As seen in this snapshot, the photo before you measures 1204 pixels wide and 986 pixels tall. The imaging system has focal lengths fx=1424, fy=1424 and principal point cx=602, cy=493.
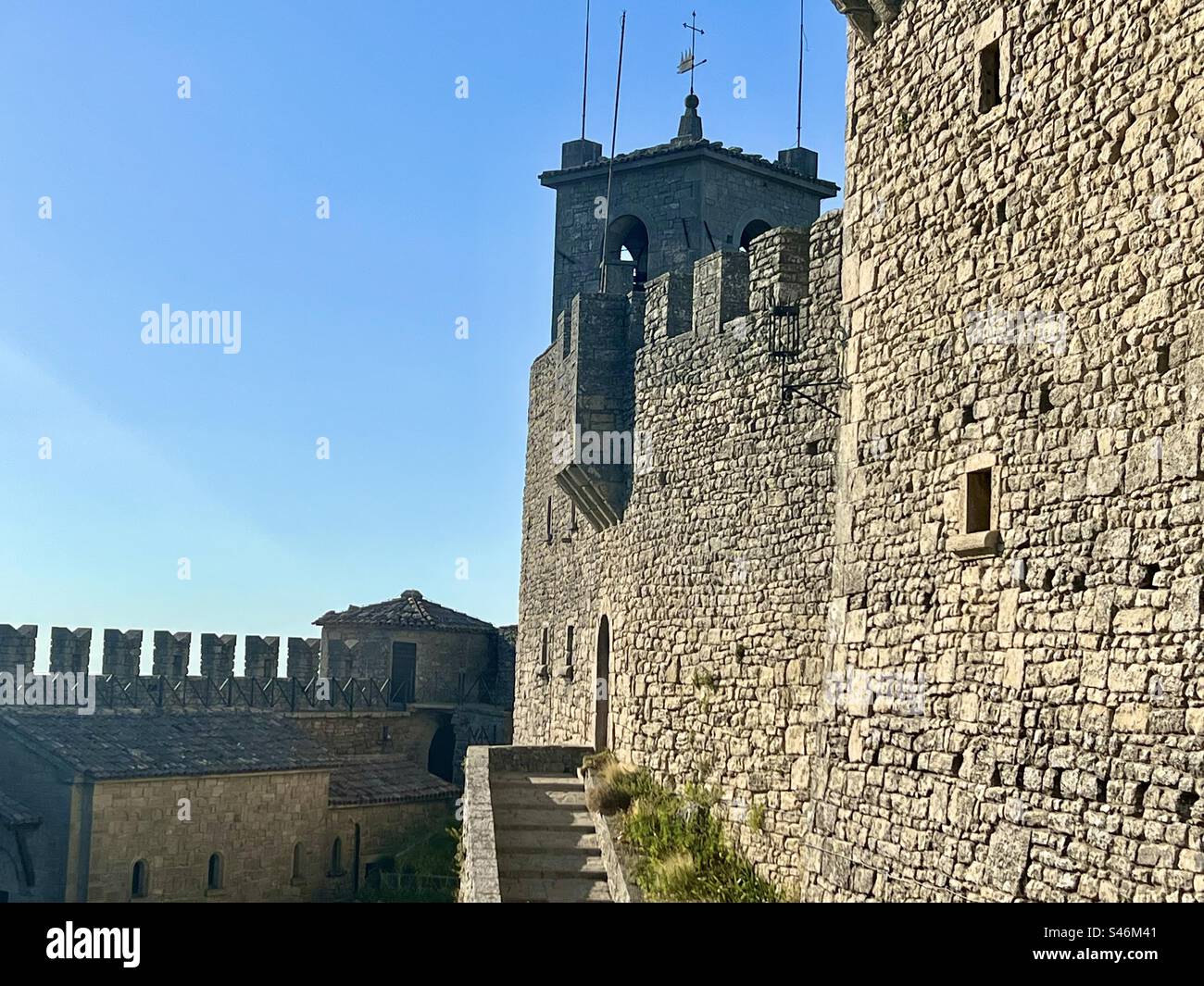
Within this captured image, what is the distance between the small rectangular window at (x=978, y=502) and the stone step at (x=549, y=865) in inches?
229

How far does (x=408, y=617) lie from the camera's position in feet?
103

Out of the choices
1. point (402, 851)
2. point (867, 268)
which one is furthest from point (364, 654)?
point (867, 268)

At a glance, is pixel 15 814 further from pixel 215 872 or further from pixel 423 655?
pixel 423 655

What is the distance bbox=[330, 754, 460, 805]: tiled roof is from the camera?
25.7 m

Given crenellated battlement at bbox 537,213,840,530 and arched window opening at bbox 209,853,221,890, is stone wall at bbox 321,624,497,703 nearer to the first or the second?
arched window opening at bbox 209,853,221,890

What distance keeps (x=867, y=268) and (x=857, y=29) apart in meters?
1.60

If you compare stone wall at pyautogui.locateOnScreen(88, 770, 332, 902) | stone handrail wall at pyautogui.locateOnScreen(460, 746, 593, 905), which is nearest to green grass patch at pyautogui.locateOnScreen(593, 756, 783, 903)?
stone handrail wall at pyautogui.locateOnScreen(460, 746, 593, 905)

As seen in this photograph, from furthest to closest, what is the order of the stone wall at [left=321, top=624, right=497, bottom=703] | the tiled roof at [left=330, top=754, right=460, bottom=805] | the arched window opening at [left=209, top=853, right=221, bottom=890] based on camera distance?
the stone wall at [left=321, top=624, right=497, bottom=703] < the tiled roof at [left=330, top=754, right=460, bottom=805] < the arched window opening at [left=209, top=853, right=221, bottom=890]

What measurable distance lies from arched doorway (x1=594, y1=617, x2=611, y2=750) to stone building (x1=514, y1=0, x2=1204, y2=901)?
2753 mm

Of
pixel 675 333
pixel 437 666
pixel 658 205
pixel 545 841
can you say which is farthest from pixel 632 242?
pixel 437 666

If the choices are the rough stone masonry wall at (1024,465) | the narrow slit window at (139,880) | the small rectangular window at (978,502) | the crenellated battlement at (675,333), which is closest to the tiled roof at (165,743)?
the narrow slit window at (139,880)

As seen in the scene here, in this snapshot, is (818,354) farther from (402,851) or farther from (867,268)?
(402,851)

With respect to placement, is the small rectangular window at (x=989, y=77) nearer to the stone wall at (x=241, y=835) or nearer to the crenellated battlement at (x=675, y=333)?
the crenellated battlement at (x=675, y=333)
